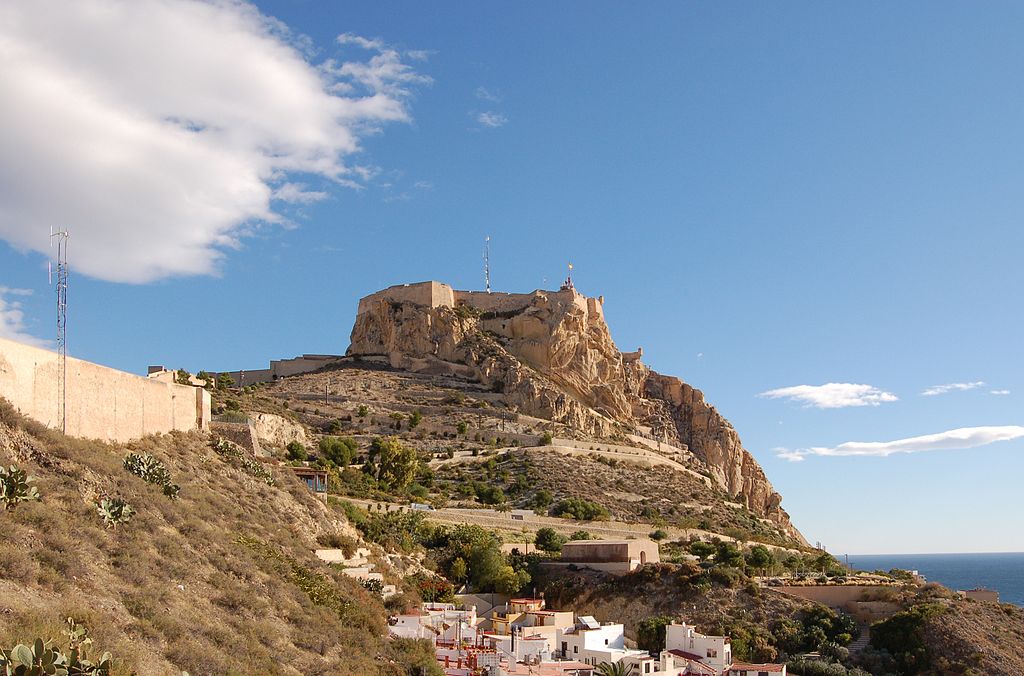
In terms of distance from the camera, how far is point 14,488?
14.3 metres

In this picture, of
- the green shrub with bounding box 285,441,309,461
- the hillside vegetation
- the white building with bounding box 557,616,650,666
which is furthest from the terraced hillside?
the hillside vegetation

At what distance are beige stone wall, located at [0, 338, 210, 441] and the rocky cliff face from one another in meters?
36.9

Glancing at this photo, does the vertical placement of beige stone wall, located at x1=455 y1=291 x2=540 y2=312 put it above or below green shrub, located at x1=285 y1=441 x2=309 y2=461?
above

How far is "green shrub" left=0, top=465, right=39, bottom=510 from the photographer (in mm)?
14070

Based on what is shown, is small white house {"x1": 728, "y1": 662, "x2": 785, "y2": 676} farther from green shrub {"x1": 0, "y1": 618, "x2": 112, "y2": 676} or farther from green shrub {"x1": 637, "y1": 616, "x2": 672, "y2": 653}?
green shrub {"x1": 0, "y1": 618, "x2": 112, "y2": 676}

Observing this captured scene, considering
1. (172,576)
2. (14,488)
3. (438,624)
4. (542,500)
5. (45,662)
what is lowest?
(438,624)

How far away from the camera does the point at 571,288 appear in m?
71.7

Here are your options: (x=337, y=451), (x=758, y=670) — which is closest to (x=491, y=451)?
(x=337, y=451)

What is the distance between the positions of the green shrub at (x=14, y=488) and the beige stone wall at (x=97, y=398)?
4103 mm

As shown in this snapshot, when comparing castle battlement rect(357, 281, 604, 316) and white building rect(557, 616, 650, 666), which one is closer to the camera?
white building rect(557, 616, 650, 666)

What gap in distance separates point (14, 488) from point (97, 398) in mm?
8033

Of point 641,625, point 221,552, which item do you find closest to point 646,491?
point 641,625

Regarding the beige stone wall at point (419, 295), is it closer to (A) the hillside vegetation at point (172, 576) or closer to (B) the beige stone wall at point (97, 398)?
(B) the beige stone wall at point (97, 398)

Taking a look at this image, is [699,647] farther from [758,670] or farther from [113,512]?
[113,512]
